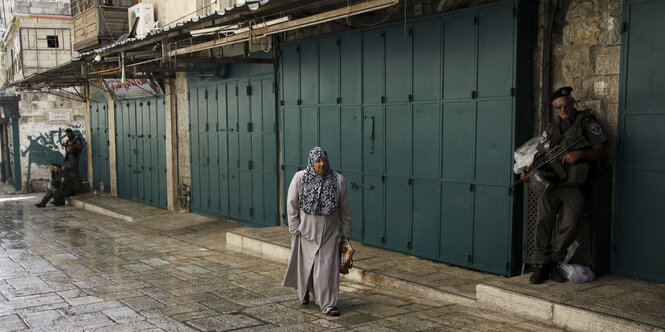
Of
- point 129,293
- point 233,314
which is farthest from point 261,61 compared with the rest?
point 233,314

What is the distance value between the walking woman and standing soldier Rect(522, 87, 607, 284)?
79.6 inches

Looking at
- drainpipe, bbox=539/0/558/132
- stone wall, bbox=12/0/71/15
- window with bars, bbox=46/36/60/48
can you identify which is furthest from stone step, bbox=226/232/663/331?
stone wall, bbox=12/0/71/15

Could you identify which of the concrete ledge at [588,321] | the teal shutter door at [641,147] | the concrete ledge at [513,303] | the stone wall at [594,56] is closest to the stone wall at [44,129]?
the concrete ledge at [513,303]

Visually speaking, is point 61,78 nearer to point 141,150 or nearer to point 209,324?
point 141,150

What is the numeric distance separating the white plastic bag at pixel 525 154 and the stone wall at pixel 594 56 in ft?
2.07

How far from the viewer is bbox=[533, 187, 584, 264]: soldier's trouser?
19.7ft

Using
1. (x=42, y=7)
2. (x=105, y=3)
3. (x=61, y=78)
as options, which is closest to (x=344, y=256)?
(x=105, y=3)

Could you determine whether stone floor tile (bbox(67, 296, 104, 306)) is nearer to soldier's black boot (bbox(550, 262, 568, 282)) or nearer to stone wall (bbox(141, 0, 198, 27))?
soldier's black boot (bbox(550, 262, 568, 282))

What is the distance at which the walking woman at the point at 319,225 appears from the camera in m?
6.16

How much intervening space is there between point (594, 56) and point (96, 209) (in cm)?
1361

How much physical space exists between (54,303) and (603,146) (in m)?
6.19

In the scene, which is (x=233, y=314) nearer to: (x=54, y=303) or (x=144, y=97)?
(x=54, y=303)

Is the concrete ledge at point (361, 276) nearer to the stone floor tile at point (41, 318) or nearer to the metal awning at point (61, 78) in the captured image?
the stone floor tile at point (41, 318)

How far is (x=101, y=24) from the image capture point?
51.2 feet
